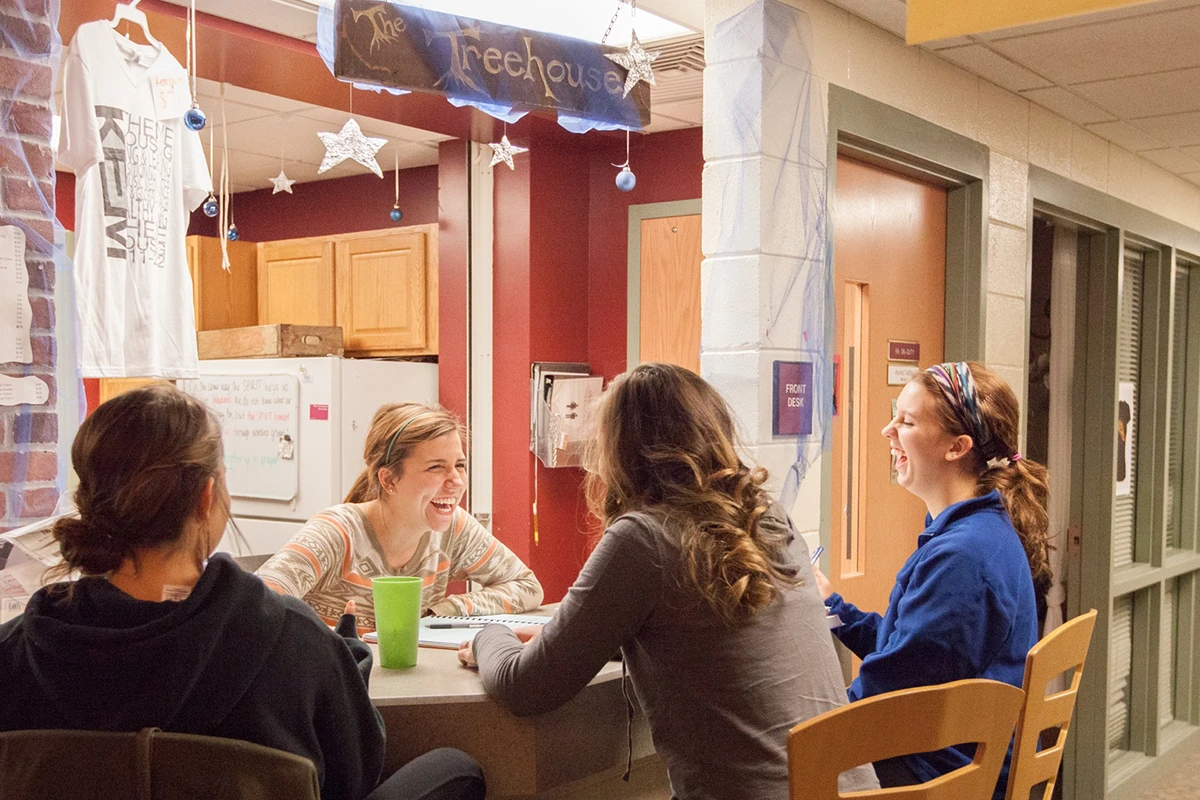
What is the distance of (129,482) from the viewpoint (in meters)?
1.31

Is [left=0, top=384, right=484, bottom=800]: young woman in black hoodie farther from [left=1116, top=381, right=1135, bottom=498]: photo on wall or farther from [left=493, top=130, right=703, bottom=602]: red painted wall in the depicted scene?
[left=1116, top=381, right=1135, bottom=498]: photo on wall

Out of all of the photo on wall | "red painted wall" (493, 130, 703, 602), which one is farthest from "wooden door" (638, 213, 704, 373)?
the photo on wall

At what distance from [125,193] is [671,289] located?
2335 millimetres

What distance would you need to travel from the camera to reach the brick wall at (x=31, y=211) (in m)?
1.90

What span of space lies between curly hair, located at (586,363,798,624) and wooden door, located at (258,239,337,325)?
382cm

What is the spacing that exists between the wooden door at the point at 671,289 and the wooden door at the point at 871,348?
56.2 inches

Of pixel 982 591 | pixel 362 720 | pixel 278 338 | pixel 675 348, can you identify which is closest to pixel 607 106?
pixel 982 591

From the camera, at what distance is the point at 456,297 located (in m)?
4.64

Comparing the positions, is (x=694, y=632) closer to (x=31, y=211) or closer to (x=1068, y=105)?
(x=31, y=211)

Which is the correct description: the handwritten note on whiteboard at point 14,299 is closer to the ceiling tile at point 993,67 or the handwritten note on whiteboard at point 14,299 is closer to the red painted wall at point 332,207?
the ceiling tile at point 993,67

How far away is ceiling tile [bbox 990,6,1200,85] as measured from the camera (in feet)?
8.75

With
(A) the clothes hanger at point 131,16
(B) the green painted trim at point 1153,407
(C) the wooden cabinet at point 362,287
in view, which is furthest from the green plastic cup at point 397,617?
(B) the green painted trim at point 1153,407

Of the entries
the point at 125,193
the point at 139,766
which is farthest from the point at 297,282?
the point at 139,766

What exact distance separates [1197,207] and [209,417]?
470cm
